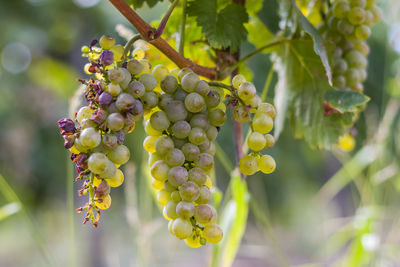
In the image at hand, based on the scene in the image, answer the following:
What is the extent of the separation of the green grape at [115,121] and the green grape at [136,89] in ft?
0.08

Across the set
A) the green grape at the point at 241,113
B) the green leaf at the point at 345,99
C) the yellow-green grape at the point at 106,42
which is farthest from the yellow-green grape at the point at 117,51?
the green leaf at the point at 345,99

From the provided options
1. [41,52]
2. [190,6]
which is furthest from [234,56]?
[41,52]

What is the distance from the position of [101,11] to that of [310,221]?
18.3 feet

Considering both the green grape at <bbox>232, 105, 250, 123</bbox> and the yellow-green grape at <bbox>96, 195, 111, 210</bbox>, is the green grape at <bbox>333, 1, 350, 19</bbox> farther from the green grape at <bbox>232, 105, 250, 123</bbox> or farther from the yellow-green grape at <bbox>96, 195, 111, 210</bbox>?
the yellow-green grape at <bbox>96, 195, 111, 210</bbox>

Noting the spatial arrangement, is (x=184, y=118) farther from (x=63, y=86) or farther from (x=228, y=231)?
(x=63, y=86)

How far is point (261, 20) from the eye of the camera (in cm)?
53

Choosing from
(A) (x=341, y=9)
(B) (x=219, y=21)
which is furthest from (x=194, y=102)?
(A) (x=341, y=9)

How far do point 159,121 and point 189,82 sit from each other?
1.6 inches

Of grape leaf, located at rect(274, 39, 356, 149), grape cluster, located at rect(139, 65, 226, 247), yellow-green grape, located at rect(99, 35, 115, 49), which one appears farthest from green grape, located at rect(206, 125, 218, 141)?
grape leaf, located at rect(274, 39, 356, 149)

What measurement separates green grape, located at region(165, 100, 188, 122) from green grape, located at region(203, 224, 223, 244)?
9 cm

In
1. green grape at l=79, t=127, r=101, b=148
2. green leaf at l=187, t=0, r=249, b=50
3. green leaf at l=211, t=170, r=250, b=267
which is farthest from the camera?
green leaf at l=211, t=170, r=250, b=267

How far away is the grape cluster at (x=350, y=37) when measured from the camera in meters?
0.47

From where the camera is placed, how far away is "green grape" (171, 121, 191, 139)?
29 cm

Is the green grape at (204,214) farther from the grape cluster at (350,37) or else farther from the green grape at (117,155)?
the grape cluster at (350,37)
